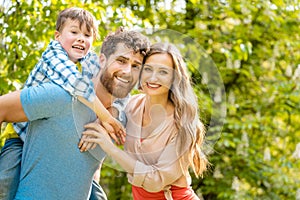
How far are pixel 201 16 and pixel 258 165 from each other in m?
1.58

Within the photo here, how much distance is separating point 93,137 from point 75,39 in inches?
15.8

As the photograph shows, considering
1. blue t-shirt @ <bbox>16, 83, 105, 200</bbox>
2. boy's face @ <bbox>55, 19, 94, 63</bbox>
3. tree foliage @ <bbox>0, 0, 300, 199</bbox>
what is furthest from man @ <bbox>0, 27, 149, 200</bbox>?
tree foliage @ <bbox>0, 0, 300, 199</bbox>

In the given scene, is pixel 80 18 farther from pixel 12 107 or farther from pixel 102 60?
pixel 12 107

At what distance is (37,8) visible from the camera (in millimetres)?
3988

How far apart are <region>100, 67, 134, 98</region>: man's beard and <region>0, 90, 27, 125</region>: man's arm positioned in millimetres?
266

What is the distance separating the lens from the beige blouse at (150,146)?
204cm

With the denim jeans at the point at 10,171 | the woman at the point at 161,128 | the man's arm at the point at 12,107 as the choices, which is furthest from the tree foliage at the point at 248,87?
the man's arm at the point at 12,107

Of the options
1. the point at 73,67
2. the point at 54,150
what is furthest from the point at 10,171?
the point at 73,67

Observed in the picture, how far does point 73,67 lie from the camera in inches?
79.7

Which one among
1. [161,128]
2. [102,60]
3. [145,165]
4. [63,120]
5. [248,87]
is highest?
Answer: [102,60]

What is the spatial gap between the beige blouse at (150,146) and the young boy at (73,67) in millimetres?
53

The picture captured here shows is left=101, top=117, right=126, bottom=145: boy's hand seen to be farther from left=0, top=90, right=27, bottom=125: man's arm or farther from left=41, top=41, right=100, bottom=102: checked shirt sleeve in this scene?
left=0, top=90, right=27, bottom=125: man's arm

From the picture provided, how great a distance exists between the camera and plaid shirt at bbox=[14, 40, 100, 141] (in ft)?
6.34

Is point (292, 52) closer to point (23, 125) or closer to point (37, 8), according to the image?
point (37, 8)
